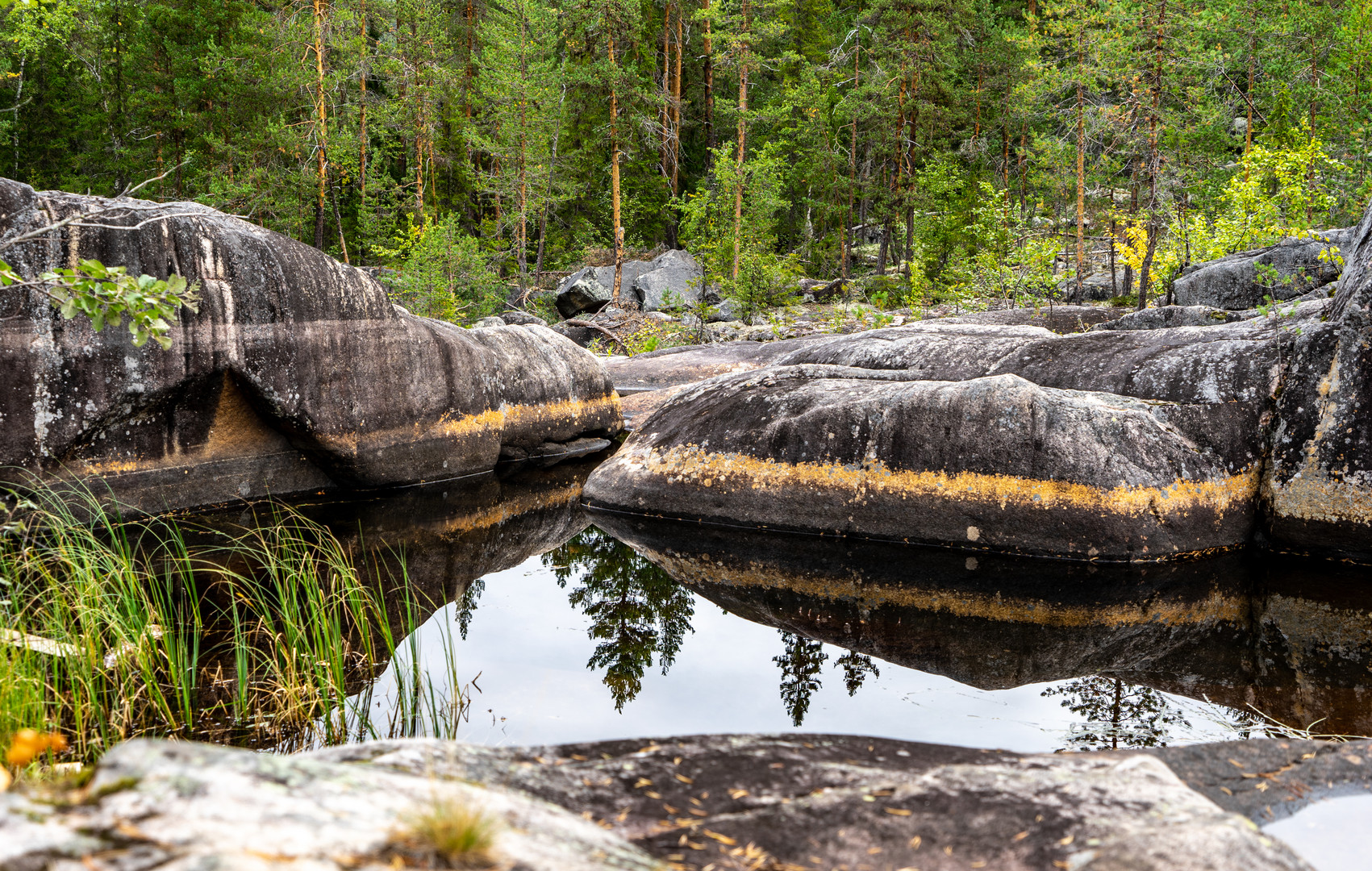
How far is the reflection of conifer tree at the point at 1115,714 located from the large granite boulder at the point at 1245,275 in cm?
1338

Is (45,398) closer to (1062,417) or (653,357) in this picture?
(1062,417)

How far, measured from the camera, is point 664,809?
2.56 m

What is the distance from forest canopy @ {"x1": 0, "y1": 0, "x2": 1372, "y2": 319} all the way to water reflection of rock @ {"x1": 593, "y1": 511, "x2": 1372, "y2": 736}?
13.5 m

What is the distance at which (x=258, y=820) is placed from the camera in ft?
5.95

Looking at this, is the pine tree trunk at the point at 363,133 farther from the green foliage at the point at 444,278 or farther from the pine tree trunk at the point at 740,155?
the pine tree trunk at the point at 740,155

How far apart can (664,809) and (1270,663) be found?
5.07m

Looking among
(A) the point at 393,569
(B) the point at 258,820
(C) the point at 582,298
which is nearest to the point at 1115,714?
(B) the point at 258,820

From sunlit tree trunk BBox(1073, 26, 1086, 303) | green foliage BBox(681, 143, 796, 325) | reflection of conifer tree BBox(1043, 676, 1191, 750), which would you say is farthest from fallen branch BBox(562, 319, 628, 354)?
reflection of conifer tree BBox(1043, 676, 1191, 750)

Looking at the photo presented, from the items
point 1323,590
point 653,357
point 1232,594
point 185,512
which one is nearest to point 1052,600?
point 1232,594

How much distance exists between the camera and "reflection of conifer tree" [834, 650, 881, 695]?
5.60 meters

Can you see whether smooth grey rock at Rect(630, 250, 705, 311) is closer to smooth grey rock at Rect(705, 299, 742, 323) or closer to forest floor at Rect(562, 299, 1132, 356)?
forest floor at Rect(562, 299, 1132, 356)

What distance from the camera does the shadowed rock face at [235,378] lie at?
8.14 m

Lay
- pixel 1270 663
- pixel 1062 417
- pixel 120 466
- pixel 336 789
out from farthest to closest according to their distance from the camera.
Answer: pixel 120 466
pixel 1062 417
pixel 1270 663
pixel 336 789

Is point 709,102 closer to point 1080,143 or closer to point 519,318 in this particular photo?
point 1080,143
